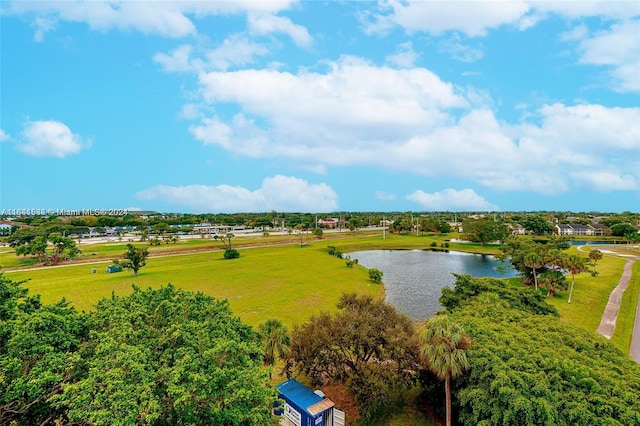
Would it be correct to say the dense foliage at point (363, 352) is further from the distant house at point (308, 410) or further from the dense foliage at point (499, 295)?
the dense foliage at point (499, 295)

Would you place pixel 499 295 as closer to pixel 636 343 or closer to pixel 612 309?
pixel 636 343

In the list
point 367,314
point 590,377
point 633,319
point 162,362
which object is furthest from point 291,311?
point 633,319

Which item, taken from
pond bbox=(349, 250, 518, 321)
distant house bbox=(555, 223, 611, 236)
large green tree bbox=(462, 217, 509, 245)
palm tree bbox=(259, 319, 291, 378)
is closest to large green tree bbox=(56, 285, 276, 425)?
palm tree bbox=(259, 319, 291, 378)

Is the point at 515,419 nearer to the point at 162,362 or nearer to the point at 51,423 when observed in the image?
the point at 162,362

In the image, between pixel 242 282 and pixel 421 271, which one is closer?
pixel 242 282

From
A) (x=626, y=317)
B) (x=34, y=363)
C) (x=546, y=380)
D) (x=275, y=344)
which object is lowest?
(x=626, y=317)

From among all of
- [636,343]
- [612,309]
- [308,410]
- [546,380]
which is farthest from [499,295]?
[308,410]

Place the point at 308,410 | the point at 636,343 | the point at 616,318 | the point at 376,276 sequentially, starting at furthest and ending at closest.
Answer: the point at 376,276, the point at 616,318, the point at 636,343, the point at 308,410
